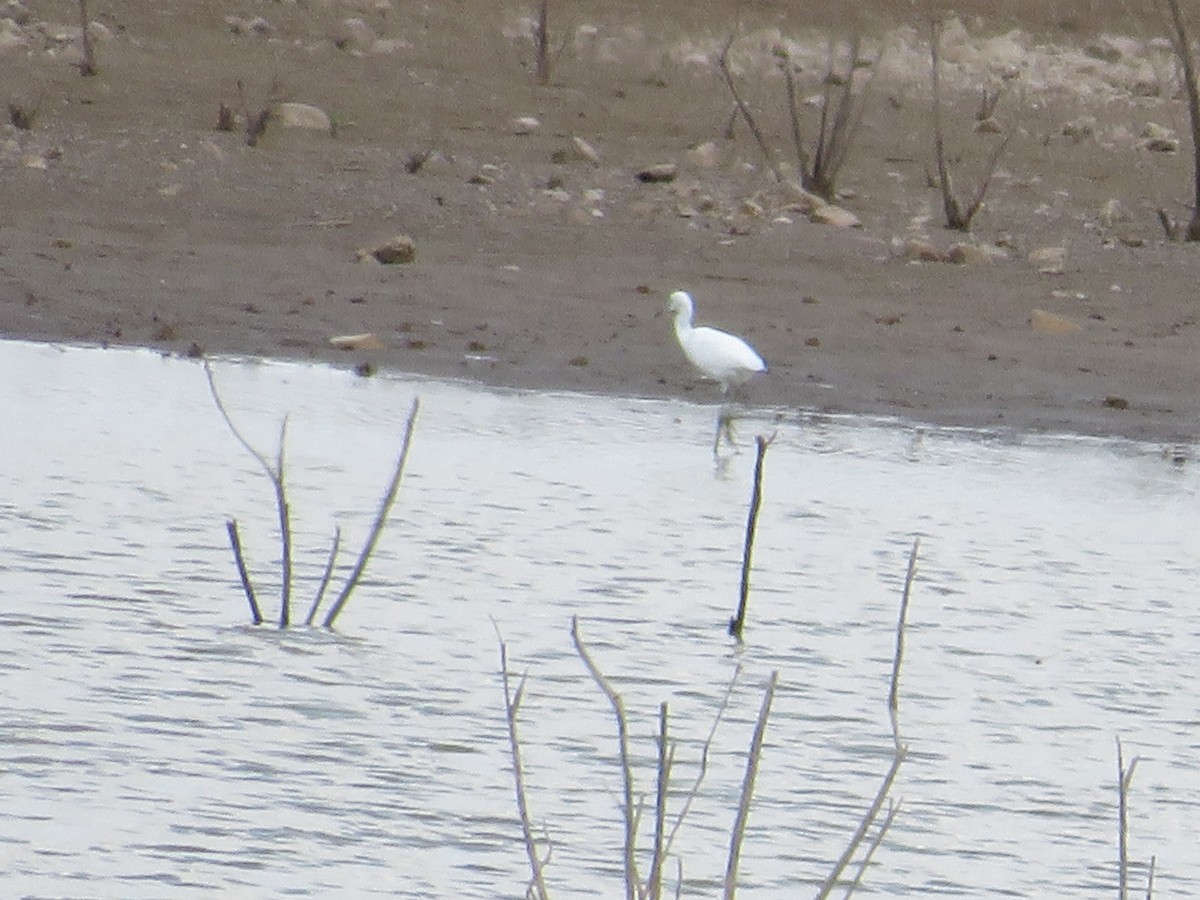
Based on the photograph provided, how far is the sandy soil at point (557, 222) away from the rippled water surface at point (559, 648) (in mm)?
1016

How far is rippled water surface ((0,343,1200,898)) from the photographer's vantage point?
18.5 ft

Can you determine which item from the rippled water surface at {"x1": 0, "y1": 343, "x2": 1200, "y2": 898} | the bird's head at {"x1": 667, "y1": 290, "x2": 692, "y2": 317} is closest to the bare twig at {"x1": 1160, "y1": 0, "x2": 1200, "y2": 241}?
the bird's head at {"x1": 667, "y1": 290, "x2": 692, "y2": 317}

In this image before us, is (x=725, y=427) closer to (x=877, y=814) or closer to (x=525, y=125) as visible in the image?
(x=525, y=125)

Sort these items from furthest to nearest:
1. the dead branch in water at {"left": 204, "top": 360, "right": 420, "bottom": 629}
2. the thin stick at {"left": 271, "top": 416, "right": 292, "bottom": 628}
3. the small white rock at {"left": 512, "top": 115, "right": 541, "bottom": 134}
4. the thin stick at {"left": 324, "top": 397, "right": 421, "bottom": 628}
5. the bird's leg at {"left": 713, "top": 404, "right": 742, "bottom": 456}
Result: the small white rock at {"left": 512, "top": 115, "right": 541, "bottom": 134} < the bird's leg at {"left": 713, "top": 404, "right": 742, "bottom": 456} < the thin stick at {"left": 271, "top": 416, "right": 292, "bottom": 628} < the dead branch in water at {"left": 204, "top": 360, "right": 420, "bottom": 629} < the thin stick at {"left": 324, "top": 397, "right": 421, "bottom": 628}

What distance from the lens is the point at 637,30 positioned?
22.0m

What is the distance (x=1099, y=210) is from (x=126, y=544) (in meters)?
8.94

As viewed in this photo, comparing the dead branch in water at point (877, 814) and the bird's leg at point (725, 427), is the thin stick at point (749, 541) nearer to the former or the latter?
the dead branch in water at point (877, 814)

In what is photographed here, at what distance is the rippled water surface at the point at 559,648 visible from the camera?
563 centimetres

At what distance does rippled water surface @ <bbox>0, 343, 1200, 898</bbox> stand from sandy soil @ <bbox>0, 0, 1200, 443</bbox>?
102cm

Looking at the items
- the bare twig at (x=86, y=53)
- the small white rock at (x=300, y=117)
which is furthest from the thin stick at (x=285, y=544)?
the bare twig at (x=86, y=53)

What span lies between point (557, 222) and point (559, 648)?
A: 7.60 meters

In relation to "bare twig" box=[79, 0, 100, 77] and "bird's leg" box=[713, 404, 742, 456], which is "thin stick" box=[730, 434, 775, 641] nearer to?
"bird's leg" box=[713, 404, 742, 456]

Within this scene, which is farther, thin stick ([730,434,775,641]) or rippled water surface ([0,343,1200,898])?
thin stick ([730,434,775,641])

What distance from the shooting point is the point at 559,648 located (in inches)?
290
